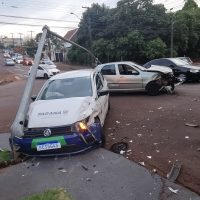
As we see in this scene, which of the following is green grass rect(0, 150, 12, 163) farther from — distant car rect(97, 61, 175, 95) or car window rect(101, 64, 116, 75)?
car window rect(101, 64, 116, 75)

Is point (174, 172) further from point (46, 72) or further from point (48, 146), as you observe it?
point (46, 72)

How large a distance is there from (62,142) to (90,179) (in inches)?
41.9

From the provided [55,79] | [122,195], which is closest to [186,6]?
[55,79]

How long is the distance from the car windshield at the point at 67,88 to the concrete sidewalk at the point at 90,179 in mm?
Answer: 1681

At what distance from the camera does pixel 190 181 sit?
5.43 meters

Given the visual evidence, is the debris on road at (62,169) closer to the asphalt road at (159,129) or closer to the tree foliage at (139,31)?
the asphalt road at (159,129)

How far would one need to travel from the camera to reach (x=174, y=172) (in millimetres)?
5809

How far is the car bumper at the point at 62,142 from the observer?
21.6 feet

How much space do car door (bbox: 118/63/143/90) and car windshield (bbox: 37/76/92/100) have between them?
5.53m

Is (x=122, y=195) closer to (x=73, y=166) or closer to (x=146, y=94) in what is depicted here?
(x=73, y=166)

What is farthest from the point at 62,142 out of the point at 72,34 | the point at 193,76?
the point at 72,34

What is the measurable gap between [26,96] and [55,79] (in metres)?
0.90

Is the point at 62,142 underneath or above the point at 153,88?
underneath

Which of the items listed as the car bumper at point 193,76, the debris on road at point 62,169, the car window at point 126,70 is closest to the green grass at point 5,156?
the debris on road at point 62,169
